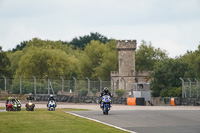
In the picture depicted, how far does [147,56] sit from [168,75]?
41392 millimetres

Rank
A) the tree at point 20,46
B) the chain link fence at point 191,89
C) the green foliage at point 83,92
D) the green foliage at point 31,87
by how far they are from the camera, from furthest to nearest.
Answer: the tree at point 20,46
the green foliage at point 31,87
the green foliage at point 83,92
the chain link fence at point 191,89

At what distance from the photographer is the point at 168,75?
8800cm

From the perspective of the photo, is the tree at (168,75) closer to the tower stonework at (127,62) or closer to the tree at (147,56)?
the tower stonework at (127,62)

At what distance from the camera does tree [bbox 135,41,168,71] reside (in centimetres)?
12850

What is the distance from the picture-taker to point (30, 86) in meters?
63.0

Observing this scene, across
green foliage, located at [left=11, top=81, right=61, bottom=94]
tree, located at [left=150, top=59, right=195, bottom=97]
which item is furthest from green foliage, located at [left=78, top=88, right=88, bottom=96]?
tree, located at [left=150, top=59, right=195, bottom=97]

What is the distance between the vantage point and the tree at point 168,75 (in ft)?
286

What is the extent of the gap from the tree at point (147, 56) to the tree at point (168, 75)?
1442 inches

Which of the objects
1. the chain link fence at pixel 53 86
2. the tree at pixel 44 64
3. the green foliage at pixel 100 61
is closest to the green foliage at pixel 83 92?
the chain link fence at pixel 53 86

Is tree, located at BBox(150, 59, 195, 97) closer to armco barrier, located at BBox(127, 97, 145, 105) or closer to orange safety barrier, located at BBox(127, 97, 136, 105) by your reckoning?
orange safety barrier, located at BBox(127, 97, 136, 105)

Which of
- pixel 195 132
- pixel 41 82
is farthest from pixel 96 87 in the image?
pixel 195 132

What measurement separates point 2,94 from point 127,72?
41.4 meters

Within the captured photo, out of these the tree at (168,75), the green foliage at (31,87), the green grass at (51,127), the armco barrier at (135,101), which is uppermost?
the tree at (168,75)

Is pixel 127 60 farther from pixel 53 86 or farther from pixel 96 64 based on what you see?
pixel 53 86
